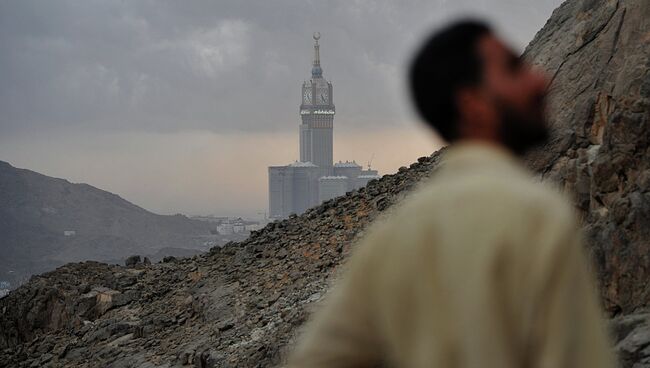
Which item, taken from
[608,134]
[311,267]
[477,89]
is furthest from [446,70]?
[311,267]

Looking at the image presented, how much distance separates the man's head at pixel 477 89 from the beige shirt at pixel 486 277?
0.08 metres

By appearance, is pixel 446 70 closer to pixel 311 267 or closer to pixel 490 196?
pixel 490 196

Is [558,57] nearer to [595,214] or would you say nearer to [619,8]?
[619,8]

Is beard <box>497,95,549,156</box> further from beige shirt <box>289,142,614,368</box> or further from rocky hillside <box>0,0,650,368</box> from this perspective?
rocky hillside <box>0,0,650,368</box>

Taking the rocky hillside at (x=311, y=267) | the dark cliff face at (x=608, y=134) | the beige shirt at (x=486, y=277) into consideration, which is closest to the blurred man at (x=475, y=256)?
the beige shirt at (x=486, y=277)

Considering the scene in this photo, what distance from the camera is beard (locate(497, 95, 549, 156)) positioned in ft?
7.11

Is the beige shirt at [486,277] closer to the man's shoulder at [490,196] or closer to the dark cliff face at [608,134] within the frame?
the man's shoulder at [490,196]

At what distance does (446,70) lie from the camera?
7.29 ft

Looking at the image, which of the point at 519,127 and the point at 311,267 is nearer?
the point at 519,127

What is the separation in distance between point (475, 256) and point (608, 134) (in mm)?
11525

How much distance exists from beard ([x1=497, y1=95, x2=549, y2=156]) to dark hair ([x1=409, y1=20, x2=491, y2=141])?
95mm

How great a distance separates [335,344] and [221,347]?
15089 millimetres

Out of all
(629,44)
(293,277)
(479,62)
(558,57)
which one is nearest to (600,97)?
(629,44)

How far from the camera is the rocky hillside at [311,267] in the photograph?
12.0 meters
